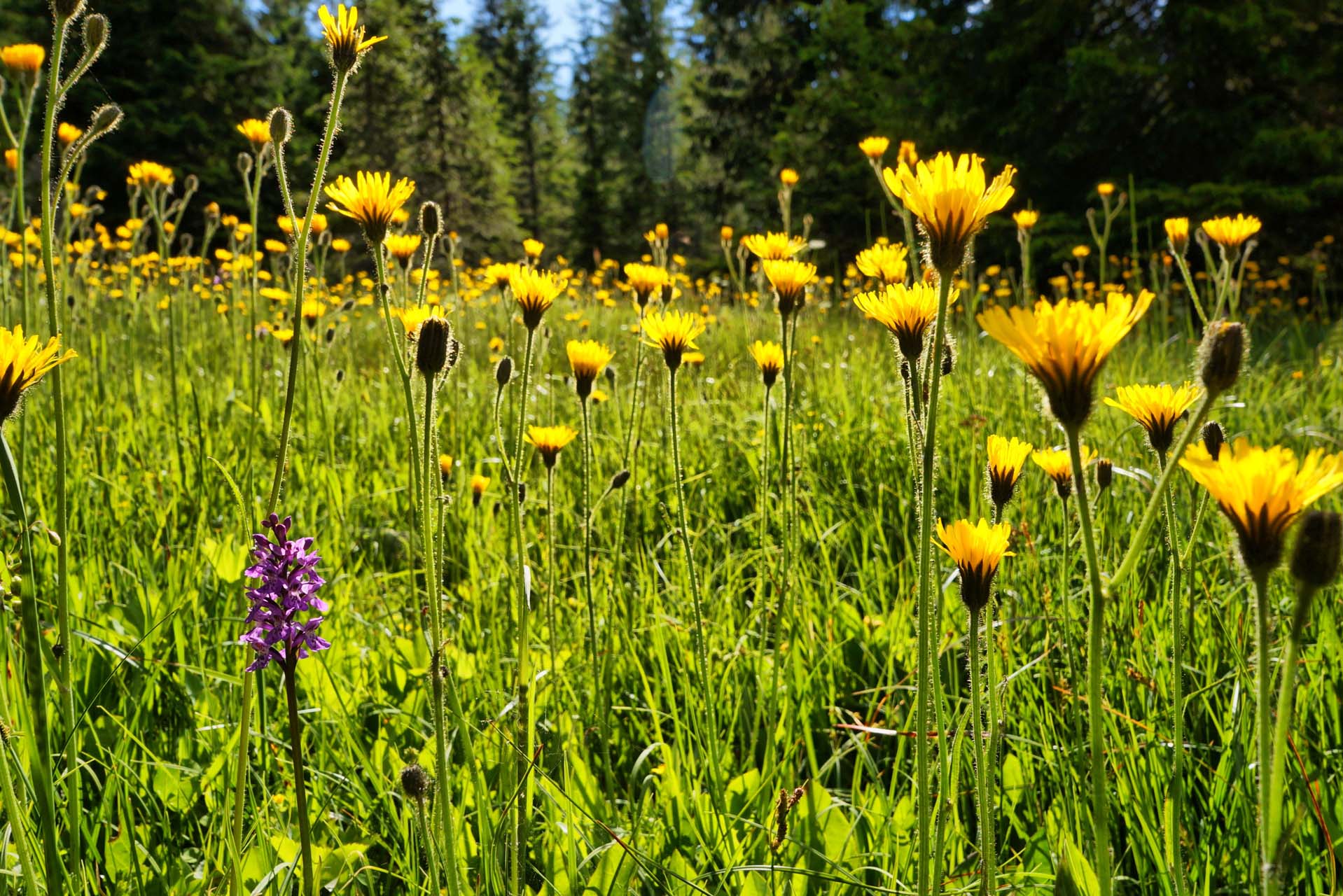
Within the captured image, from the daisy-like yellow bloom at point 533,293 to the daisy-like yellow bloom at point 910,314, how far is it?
24.9 inches

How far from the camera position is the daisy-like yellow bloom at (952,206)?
2.78 ft

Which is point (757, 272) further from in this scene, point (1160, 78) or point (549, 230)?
point (549, 230)

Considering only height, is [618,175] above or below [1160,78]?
above

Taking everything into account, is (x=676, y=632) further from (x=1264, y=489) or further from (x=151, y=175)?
(x=151, y=175)

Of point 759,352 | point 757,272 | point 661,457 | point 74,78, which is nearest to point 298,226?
point 74,78

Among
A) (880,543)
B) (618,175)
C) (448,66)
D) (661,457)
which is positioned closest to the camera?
(880,543)

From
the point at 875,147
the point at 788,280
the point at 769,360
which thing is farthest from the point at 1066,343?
the point at 875,147

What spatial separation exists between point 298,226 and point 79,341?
4241mm

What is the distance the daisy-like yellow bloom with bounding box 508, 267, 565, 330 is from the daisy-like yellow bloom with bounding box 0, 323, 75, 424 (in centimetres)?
77

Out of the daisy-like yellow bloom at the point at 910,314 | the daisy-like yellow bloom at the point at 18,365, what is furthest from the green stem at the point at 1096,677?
the daisy-like yellow bloom at the point at 18,365

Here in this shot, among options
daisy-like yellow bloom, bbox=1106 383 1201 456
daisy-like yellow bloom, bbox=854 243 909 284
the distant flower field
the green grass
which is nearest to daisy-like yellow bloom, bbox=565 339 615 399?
the distant flower field

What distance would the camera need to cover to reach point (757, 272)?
169 inches

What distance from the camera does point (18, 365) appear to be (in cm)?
78

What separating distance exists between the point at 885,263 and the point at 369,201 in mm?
857
